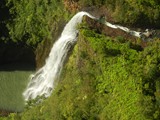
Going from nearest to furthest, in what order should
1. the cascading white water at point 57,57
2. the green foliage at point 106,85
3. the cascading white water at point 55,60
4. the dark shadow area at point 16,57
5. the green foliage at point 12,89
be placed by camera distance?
the green foliage at point 106,85
the cascading white water at point 57,57
the cascading white water at point 55,60
the green foliage at point 12,89
the dark shadow area at point 16,57

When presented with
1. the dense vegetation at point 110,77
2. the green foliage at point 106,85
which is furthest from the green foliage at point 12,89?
the green foliage at point 106,85

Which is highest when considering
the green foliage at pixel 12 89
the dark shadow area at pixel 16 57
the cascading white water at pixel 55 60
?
the cascading white water at pixel 55 60

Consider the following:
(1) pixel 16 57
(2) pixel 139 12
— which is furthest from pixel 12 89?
(2) pixel 139 12

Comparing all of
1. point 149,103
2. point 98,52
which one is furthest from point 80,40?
point 149,103

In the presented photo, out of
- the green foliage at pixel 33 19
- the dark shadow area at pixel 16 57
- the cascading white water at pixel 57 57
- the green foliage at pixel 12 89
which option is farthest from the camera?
the dark shadow area at pixel 16 57

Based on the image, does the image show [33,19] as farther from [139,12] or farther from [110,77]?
[110,77]

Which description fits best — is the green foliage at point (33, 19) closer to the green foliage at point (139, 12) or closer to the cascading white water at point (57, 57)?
the cascading white water at point (57, 57)

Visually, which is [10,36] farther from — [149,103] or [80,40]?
[149,103]
